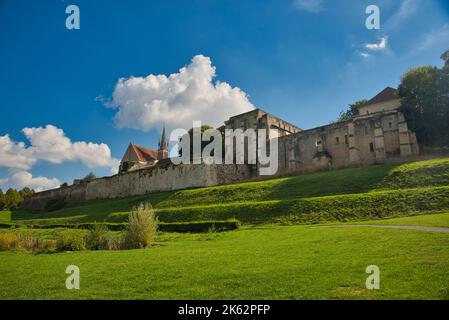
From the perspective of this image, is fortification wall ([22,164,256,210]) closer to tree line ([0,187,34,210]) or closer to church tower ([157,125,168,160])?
church tower ([157,125,168,160])

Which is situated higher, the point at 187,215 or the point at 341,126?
the point at 341,126

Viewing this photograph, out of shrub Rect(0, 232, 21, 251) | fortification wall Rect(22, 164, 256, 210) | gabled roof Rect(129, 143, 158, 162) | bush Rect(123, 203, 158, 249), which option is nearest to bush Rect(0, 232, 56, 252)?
shrub Rect(0, 232, 21, 251)

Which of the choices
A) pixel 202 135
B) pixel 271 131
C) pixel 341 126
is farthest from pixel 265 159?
pixel 202 135

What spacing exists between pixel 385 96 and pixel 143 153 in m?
51.9

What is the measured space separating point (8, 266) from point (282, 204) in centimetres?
1635

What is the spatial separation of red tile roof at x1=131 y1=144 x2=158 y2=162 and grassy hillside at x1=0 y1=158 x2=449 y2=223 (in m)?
37.1

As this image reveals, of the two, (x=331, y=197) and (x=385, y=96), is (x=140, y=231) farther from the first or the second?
(x=385, y=96)

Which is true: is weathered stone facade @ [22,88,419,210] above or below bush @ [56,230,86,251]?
above

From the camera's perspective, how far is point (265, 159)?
46.4 metres

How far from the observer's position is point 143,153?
7181 centimetres

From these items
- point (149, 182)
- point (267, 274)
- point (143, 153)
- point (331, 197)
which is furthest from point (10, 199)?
point (267, 274)

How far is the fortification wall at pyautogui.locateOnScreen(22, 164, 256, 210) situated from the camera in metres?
41.2

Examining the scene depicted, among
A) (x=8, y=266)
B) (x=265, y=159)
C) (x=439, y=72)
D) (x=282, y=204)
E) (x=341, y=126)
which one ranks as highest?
(x=439, y=72)
